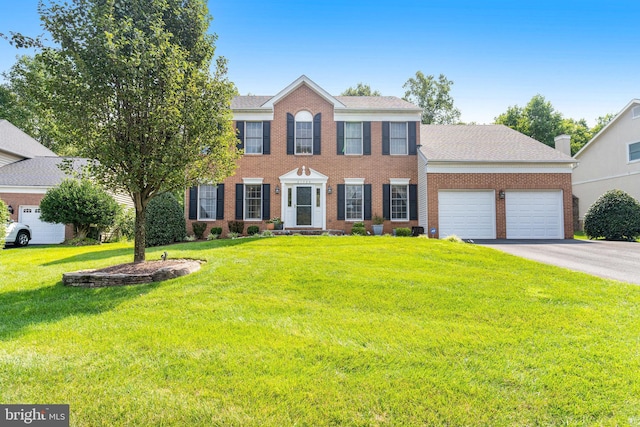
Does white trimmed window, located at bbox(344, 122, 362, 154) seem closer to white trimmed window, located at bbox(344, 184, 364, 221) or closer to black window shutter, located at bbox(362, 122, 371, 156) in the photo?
black window shutter, located at bbox(362, 122, 371, 156)

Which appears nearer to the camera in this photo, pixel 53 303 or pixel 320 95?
pixel 53 303

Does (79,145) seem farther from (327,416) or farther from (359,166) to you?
(359,166)

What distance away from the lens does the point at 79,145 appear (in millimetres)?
6453

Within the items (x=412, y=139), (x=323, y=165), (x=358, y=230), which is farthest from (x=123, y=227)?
(x=412, y=139)

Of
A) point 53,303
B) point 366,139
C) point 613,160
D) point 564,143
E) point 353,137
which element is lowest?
point 53,303

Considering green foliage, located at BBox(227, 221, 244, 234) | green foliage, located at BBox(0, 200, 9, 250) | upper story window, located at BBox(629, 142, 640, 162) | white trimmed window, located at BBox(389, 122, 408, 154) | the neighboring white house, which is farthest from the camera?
the neighboring white house

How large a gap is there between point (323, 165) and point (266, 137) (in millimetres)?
3082

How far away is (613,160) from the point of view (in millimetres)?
20703

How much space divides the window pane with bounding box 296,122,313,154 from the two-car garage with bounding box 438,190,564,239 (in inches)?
257

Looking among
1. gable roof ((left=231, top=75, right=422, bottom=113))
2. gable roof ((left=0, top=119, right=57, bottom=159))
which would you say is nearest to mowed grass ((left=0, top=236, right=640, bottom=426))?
gable roof ((left=231, top=75, right=422, bottom=113))

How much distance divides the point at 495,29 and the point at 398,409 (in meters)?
14.2

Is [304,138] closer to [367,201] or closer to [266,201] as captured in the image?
[266,201]

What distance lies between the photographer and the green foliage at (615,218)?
14.0 m

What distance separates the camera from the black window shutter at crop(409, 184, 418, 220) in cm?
1583
